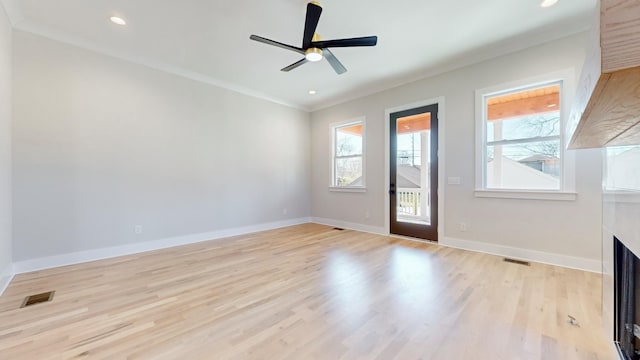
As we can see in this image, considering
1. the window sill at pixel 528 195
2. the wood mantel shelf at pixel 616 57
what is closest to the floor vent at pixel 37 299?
the wood mantel shelf at pixel 616 57

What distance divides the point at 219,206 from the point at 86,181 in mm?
1859

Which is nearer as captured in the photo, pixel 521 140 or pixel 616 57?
pixel 616 57

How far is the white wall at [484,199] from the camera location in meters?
2.93

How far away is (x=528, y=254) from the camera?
326 centimetres

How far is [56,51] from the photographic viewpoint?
3150 millimetres

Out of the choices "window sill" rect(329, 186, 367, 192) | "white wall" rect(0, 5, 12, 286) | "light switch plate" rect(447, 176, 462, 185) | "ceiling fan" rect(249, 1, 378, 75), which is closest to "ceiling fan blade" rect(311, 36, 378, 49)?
"ceiling fan" rect(249, 1, 378, 75)

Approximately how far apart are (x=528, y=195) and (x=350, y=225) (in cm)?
306

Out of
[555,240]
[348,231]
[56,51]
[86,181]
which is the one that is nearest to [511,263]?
[555,240]

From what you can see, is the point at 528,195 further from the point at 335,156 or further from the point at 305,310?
the point at 335,156

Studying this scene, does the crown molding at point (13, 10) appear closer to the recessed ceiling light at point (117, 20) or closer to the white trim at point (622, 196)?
the recessed ceiling light at point (117, 20)

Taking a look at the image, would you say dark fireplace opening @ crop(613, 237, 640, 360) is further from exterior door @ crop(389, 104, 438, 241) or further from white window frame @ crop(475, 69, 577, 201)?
exterior door @ crop(389, 104, 438, 241)

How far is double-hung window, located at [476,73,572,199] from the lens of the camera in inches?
124

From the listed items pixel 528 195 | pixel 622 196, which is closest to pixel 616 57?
pixel 622 196

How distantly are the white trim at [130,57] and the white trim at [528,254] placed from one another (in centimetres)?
448
